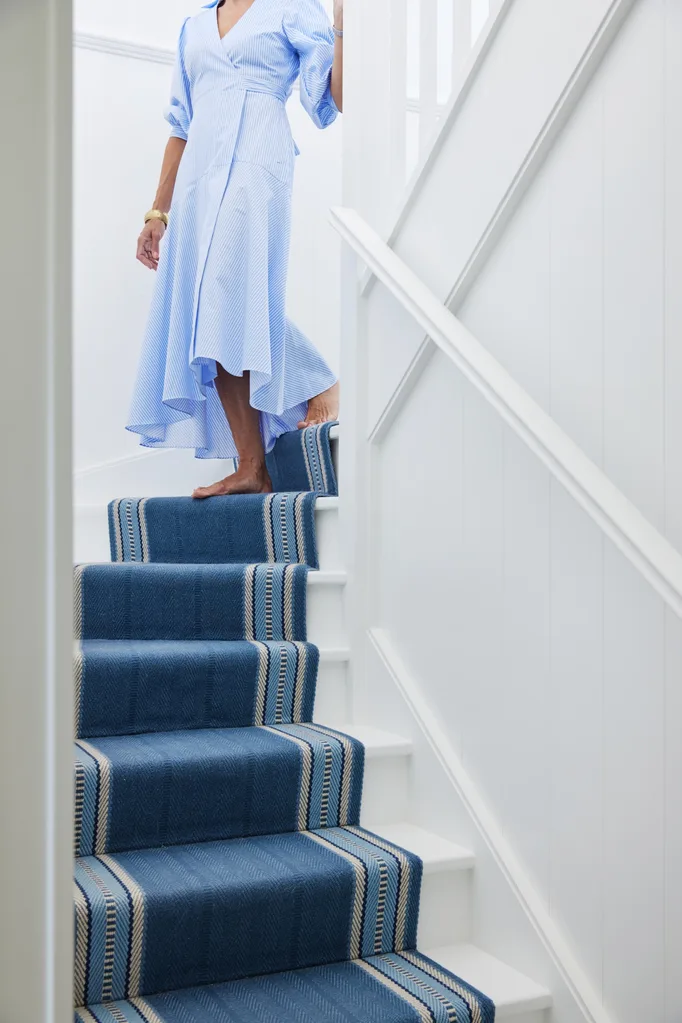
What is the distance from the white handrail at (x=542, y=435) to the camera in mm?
1372

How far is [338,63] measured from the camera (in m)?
2.49

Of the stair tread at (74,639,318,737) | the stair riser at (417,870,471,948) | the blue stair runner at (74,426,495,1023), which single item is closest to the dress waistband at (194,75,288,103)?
the blue stair runner at (74,426,495,1023)

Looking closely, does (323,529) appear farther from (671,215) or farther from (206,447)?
(671,215)

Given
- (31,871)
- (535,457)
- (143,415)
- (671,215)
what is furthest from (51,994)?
(143,415)

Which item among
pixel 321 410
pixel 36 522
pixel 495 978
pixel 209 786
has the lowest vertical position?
pixel 495 978

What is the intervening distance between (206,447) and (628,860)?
5.49 feet

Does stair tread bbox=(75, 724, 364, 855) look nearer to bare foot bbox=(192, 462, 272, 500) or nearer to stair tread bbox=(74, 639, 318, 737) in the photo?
stair tread bbox=(74, 639, 318, 737)

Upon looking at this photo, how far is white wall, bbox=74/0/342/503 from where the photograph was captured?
125 inches

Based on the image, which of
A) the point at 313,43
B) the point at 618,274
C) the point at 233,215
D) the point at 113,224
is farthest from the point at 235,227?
the point at 618,274

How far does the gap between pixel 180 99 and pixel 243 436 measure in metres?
0.94

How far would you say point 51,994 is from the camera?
941 millimetres

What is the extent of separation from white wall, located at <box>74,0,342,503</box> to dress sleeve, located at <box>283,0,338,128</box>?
31.6 inches

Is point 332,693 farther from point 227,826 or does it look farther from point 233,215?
point 233,215

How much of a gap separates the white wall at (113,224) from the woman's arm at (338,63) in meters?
0.87
